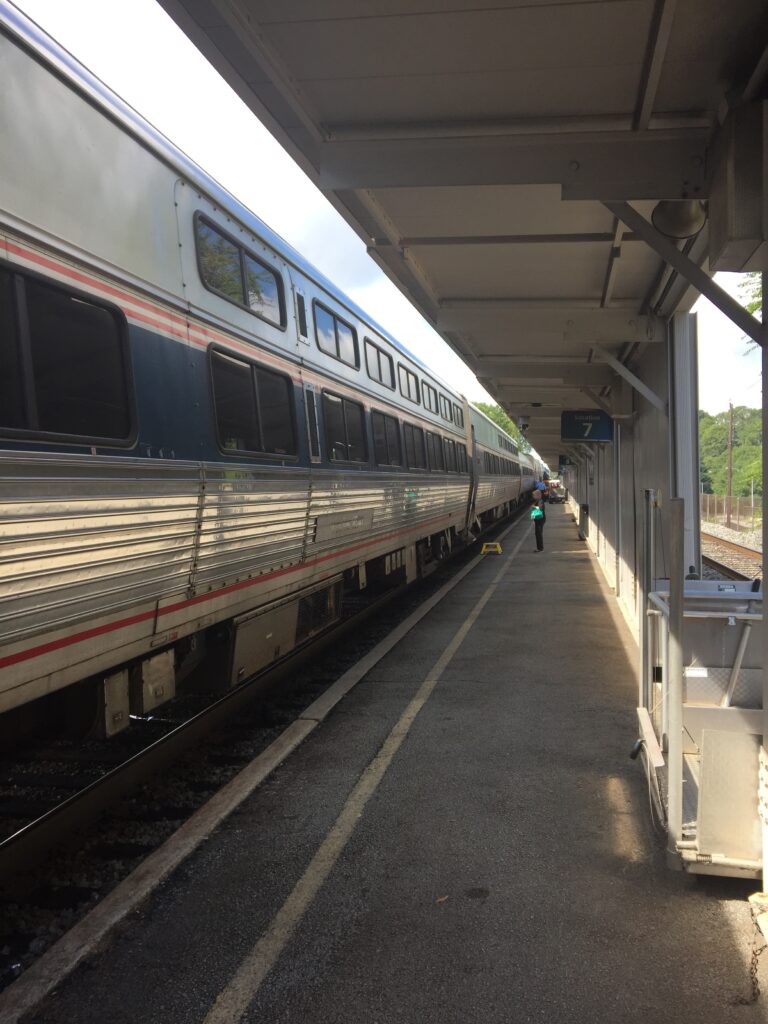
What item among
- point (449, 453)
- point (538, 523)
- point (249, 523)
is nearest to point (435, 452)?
point (449, 453)

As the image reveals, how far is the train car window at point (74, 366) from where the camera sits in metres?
3.12

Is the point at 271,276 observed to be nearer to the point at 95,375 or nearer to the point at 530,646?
the point at 95,375

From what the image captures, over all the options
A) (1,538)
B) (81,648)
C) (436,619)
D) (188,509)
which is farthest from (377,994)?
(436,619)

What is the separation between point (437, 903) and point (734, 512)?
34.3 metres

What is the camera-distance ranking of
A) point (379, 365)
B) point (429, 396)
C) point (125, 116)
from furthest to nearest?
1. point (429, 396)
2. point (379, 365)
3. point (125, 116)

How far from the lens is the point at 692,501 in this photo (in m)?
5.87

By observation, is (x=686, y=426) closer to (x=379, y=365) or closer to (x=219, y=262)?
(x=219, y=262)

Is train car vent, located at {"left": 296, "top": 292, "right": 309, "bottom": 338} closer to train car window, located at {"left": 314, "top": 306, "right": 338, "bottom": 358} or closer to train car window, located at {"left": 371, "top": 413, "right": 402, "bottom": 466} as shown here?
train car window, located at {"left": 314, "top": 306, "right": 338, "bottom": 358}

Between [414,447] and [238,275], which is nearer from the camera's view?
[238,275]

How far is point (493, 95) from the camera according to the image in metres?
3.36

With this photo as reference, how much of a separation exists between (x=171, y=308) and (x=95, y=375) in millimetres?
829

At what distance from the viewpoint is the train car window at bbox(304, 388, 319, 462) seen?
6207mm

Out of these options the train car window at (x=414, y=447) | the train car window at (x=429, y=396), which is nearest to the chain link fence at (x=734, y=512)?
the train car window at (x=429, y=396)

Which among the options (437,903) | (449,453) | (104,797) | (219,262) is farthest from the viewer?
(449,453)
